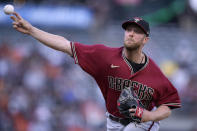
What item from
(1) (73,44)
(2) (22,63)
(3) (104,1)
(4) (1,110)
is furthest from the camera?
(3) (104,1)

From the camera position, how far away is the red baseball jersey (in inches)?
186

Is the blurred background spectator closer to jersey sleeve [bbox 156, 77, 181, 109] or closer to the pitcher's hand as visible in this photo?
the pitcher's hand

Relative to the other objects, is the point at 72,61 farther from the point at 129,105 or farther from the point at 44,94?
the point at 129,105

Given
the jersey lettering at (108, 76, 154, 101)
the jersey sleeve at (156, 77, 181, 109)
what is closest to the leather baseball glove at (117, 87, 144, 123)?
the jersey lettering at (108, 76, 154, 101)

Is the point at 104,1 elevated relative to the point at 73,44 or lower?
elevated

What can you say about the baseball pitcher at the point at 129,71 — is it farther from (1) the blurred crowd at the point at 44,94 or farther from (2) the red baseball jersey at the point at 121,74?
(1) the blurred crowd at the point at 44,94

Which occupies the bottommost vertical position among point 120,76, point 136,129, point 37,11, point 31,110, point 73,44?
point 31,110

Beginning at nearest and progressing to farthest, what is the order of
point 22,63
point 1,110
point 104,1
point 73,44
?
point 73,44
point 1,110
point 22,63
point 104,1

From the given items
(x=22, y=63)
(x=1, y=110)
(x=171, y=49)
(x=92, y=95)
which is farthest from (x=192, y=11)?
(x=1, y=110)

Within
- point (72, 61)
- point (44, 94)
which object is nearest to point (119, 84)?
point (44, 94)

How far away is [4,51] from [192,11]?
5.70 meters

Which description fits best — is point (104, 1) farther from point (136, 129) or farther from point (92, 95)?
point (136, 129)

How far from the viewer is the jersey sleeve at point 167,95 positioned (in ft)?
15.6

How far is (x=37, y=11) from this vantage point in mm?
12766
